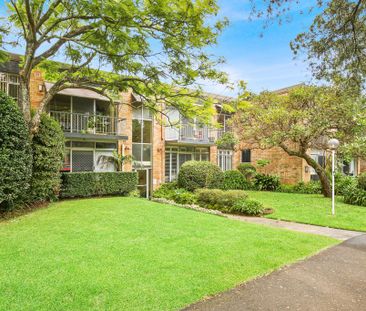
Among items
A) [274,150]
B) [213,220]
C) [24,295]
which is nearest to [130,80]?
Result: [213,220]

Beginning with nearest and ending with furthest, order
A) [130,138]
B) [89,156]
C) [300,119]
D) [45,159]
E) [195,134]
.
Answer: [45,159]
[300,119]
[89,156]
[130,138]
[195,134]

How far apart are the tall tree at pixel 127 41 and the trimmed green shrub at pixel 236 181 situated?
1107 cm

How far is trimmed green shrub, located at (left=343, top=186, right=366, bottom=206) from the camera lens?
13715mm

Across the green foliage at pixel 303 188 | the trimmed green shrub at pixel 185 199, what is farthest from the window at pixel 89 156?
the green foliage at pixel 303 188

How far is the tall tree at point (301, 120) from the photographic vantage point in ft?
48.3

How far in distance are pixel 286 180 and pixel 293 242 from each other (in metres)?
16.6

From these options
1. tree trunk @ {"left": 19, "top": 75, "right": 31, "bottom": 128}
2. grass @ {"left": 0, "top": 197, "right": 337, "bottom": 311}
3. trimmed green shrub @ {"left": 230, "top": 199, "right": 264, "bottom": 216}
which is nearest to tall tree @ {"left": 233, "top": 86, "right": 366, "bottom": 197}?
trimmed green shrub @ {"left": 230, "top": 199, "right": 264, "bottom": 216}

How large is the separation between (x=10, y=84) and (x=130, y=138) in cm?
691

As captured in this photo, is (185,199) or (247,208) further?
(185,199)

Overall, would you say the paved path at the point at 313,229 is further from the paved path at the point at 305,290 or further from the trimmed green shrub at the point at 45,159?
the trimmed green shrub at the point at 45,159

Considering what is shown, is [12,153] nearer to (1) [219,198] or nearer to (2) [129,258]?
(2) [129,258]

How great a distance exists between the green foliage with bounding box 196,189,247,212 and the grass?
10.9 ft

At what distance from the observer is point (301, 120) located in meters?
16.1

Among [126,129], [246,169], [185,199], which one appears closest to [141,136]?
[126,129]
